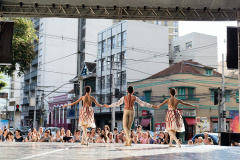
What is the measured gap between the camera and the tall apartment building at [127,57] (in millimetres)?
50844

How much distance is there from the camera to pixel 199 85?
4356cm

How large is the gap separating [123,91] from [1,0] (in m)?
36.8

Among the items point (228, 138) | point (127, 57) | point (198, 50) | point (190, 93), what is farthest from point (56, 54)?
point (228, 138)

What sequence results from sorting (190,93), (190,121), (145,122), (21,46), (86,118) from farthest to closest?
(145,122) → (190,93) → (190,121) → (21,46) → (86,118)

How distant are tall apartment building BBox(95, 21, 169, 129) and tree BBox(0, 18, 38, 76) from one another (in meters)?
28.5

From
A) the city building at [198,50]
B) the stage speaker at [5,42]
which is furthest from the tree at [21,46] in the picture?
the city building at [198,50]

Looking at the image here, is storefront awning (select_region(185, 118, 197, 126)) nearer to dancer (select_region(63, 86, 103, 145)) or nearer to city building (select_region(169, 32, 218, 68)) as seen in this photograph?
city building (select_region(169, 32, 218, 68))

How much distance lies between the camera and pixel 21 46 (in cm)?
2081

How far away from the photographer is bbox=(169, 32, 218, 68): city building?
183ft

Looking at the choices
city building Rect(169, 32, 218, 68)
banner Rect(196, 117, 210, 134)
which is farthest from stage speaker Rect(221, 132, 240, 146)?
city building Rect(169, 32, 218, 68)

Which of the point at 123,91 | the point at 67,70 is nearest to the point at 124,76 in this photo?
the point at 123,91

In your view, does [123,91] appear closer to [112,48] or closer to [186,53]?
[112,48]

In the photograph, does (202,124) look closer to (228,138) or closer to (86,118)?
(228,138)

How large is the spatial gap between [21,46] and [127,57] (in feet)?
101
